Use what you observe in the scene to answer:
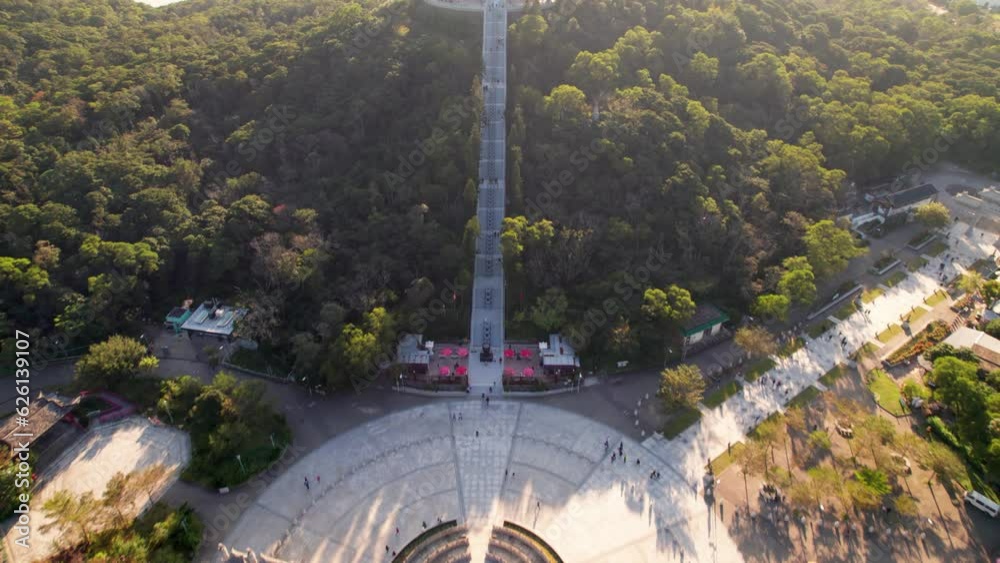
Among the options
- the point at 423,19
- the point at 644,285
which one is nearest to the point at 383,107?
the point at 423,19

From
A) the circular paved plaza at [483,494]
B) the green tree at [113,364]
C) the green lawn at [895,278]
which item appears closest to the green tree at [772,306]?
the green lawn at [895,278]

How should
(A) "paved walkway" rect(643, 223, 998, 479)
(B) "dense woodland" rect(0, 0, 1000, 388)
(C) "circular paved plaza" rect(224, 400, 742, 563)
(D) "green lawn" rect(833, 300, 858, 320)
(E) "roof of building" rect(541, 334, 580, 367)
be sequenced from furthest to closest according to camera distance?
(D) "green lawn" rect(833, 300, 858, 320)
(B) "dense woodland" rect(0, 0, 1000, 388)
(E) "roof of building" rect(541, 334, 580, 367)
(A) "paved walkway" rect(643, 223, 998, 479)
(C) "circular paved plaza" rect(224, 400, 742, 563)

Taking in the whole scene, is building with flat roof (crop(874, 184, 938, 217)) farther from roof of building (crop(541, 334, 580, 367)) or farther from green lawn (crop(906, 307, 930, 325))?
roof of building (crop(541, 334, 580, 367))

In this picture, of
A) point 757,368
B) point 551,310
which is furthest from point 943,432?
point 551,310

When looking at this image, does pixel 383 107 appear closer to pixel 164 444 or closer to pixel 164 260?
pixel 164 260

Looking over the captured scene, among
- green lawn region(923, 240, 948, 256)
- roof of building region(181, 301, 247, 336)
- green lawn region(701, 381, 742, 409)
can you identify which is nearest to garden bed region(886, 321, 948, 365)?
green lawn region(923, 240, 948, 256)

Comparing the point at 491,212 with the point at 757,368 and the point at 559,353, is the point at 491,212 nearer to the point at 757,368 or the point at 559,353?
the point at 559,353
